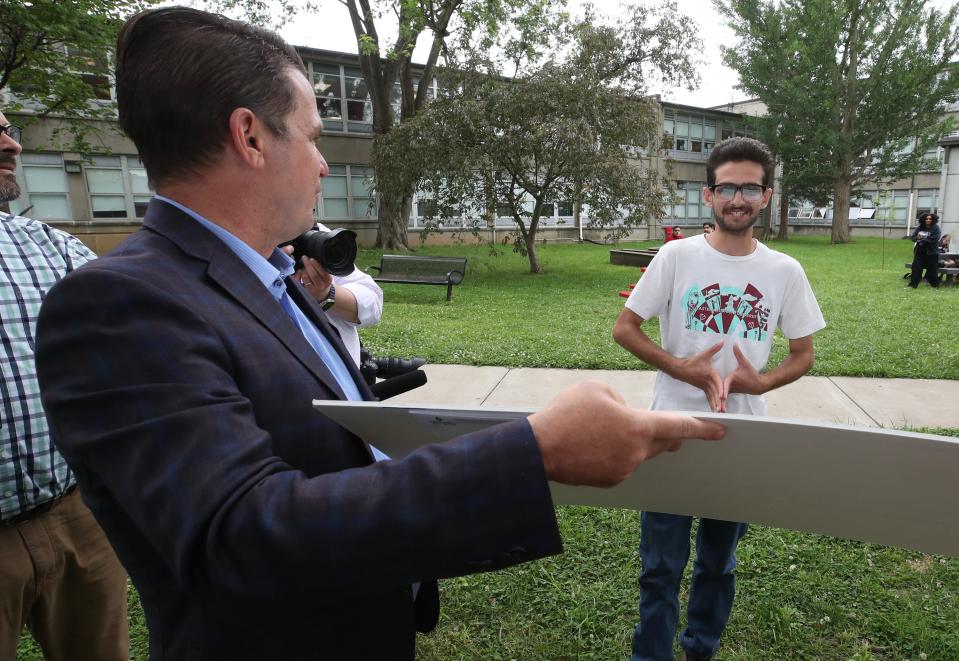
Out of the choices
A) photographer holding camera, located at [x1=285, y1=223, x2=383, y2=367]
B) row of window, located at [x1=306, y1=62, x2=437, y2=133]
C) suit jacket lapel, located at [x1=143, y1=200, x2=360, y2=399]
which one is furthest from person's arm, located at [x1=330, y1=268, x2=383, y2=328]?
row of window, located at [x1=306, y1=62, x2=437, y2=133]

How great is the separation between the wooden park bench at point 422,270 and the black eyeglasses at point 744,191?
9.55 meters

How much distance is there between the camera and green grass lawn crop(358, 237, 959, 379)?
675 cm

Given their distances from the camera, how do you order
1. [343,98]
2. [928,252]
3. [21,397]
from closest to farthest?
1. [21,397]
2. [928,252]
3. [343,98]

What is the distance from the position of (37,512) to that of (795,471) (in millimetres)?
2030

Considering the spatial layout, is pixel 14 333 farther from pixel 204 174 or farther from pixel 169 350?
pixel 169 350

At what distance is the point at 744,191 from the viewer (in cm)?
236

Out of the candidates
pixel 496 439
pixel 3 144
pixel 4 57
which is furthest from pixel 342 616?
pixel 4 57

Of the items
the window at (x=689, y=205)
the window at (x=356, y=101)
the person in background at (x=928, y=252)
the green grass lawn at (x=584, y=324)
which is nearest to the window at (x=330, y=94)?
the window at (x=356, y=101)

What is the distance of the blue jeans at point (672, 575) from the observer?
2178 millimetres

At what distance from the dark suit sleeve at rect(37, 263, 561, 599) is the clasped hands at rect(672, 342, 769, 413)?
157 cm

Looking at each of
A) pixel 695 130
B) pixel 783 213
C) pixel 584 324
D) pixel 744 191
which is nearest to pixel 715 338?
pixel 744 191

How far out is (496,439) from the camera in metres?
0.79

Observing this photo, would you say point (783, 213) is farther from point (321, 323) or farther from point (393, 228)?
point (321, 323)

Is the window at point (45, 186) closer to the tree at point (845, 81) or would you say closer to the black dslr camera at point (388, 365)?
the black dslr camera at point (388, 365)
